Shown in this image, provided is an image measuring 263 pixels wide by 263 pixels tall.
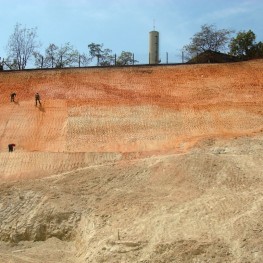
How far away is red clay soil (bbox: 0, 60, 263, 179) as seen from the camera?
2777 centimetres

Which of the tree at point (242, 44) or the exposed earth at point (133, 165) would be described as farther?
the tree at point (242, 44)

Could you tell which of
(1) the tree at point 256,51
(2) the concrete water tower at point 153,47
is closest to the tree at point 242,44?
(1) the tree at point 256,51

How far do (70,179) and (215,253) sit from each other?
861 centimetres

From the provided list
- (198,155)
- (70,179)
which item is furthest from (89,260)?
(198,155)

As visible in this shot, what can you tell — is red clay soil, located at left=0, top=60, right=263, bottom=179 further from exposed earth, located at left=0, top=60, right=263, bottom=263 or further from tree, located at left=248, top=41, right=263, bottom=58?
tree, located at left=248, top=41, right=263, bottom=58

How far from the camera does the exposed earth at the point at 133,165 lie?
581 inches

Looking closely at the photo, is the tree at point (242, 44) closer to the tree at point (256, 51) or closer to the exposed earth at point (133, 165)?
the tree at point (256, 51)

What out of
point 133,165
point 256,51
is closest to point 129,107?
point 133,165

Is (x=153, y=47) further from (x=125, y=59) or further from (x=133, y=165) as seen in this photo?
(x=133, y=165)

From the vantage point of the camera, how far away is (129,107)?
31.8m

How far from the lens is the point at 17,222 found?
1834cm

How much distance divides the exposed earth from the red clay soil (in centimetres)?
7

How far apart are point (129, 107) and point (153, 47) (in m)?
14.5

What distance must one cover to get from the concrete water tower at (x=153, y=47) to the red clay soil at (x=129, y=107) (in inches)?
286
